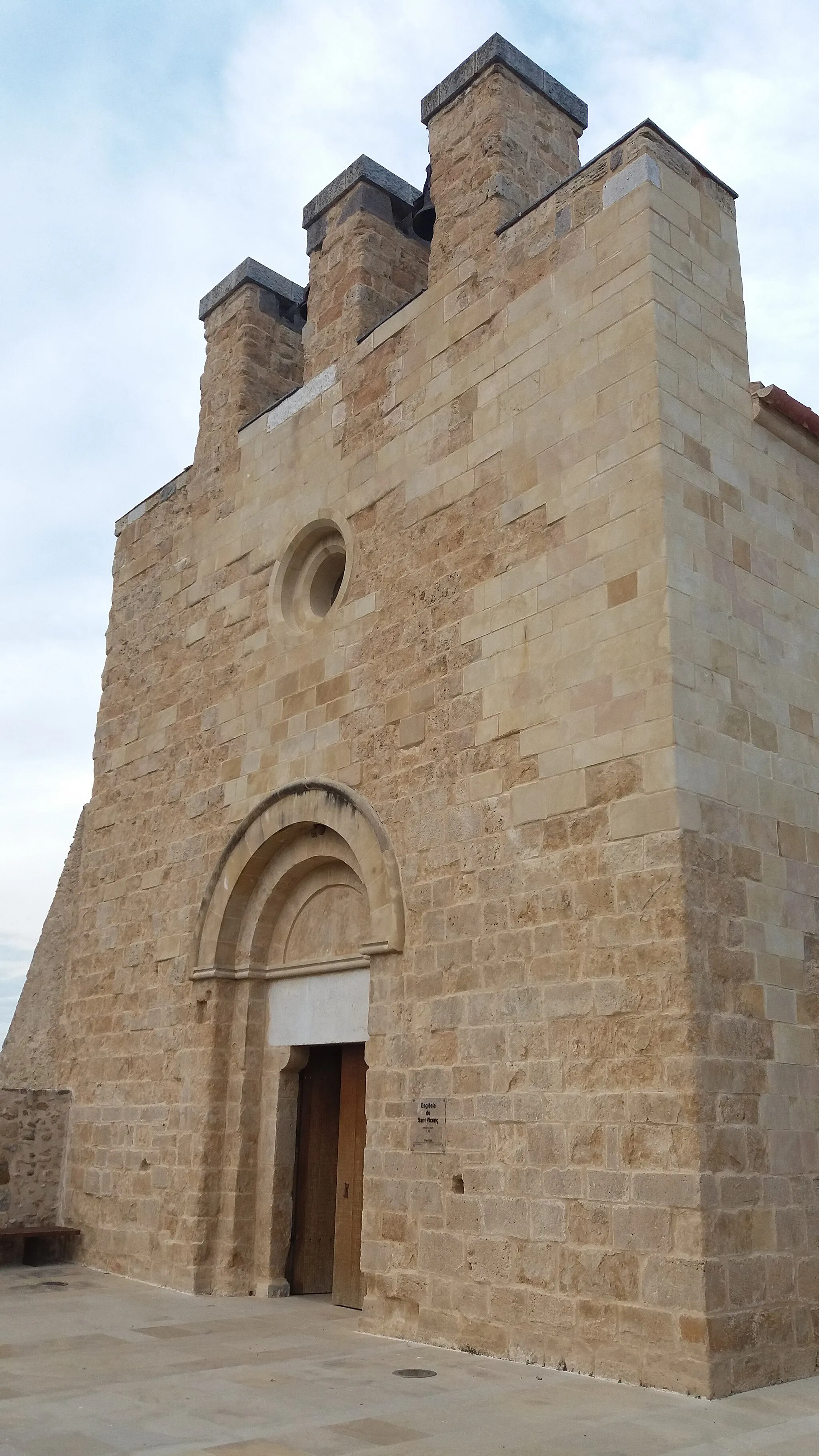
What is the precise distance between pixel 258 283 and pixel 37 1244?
7530mm

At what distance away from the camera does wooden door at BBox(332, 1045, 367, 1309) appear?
6.89m

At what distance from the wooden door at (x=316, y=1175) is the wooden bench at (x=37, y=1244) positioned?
2.08 m

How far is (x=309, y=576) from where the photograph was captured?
26.8 feet

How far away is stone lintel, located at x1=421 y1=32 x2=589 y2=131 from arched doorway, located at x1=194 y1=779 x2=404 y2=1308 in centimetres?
452

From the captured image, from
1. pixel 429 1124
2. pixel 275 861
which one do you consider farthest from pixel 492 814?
pixel 275 861

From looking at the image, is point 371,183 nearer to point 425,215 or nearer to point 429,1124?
point 425,215

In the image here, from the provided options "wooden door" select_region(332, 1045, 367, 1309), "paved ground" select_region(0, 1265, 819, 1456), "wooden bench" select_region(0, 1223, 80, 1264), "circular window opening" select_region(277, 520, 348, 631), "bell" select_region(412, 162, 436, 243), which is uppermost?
"bell" select_region(412, 162, 436, 243)

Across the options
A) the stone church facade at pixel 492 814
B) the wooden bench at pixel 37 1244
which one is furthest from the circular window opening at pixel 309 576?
the wooden bench at pixel 37 1244

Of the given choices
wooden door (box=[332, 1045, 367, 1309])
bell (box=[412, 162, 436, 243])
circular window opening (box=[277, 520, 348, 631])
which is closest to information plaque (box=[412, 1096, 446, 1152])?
wooden door (box=[332, 1045, 367, 1309])

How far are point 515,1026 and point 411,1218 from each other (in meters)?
1.19

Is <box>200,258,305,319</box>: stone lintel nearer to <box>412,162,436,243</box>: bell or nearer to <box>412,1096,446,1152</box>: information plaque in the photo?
<box>412,162,436,243</box>: bell

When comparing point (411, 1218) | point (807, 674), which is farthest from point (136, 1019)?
point (807, 674)

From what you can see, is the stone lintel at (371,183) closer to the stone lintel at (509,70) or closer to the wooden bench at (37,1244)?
the stone lintel at (509,70)

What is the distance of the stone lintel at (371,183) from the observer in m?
8.40
